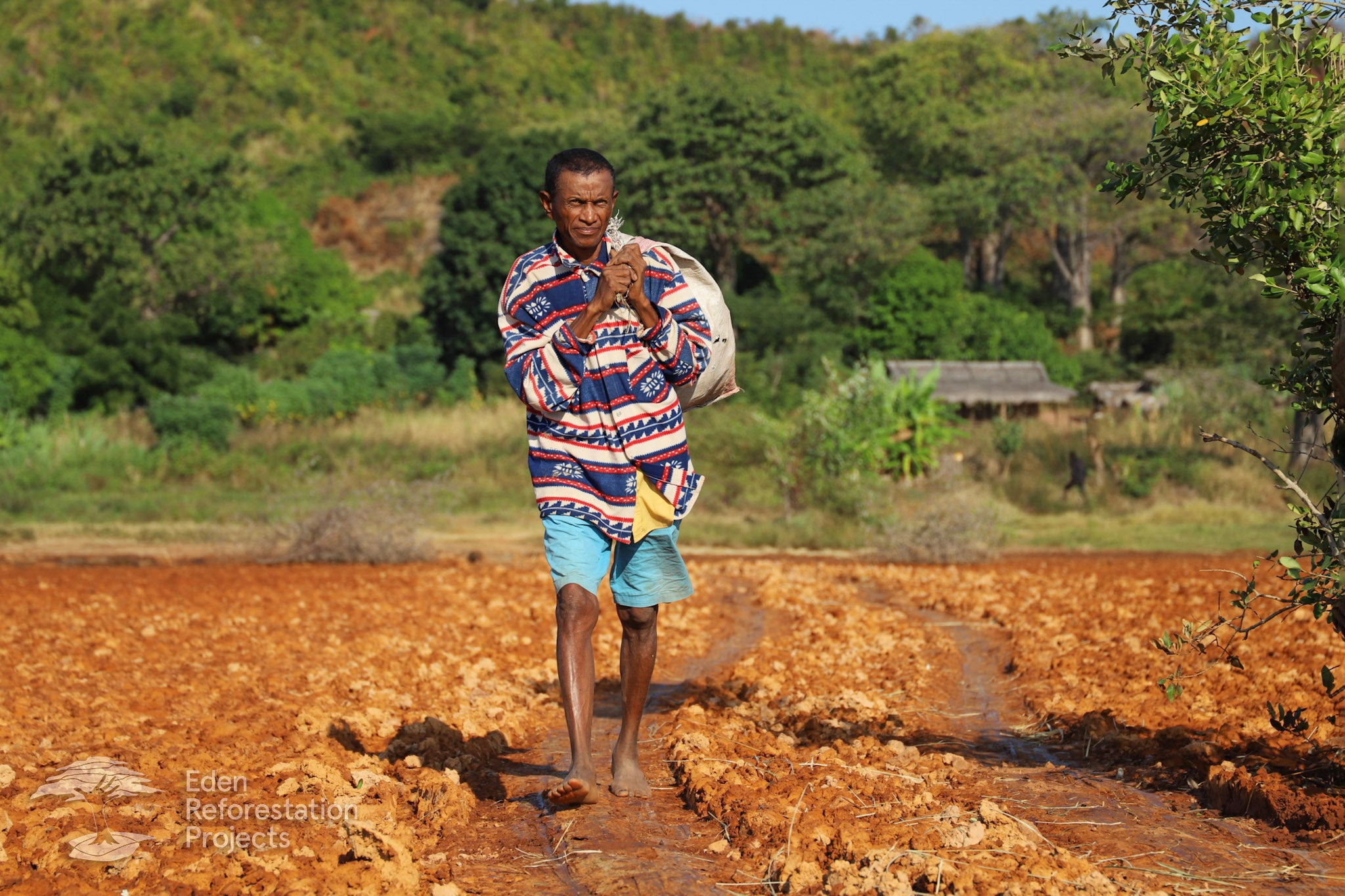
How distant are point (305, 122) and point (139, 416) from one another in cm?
2715

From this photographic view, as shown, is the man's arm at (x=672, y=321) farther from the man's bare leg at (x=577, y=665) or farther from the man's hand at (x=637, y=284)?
the man's bare leg at (x=577, y=665)

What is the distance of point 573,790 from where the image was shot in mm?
3605

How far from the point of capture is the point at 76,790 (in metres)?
3.86

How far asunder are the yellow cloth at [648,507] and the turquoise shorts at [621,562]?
4cm

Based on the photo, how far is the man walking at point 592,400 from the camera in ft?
12.4

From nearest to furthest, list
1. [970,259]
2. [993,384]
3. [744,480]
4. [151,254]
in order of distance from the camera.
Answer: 1. [744,480]
2. [993,384]
3. [151,254]
4. [970,259]

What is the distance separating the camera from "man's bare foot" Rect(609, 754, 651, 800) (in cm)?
401

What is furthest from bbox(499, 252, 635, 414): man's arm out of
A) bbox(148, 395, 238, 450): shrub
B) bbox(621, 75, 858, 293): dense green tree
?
bbox(621, 75, 858, 293): dense green tree

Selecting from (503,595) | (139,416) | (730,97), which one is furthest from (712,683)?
(730,97)

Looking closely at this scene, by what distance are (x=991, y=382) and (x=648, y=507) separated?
2498 cm

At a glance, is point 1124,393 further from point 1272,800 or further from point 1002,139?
point 1272,800

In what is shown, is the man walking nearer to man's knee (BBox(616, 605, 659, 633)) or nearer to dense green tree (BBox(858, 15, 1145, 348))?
man's knee (BBox(616, 605, 659, 633))

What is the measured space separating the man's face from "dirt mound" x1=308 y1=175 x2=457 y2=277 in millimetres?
36139

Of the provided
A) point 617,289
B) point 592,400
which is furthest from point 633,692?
point 617,289
